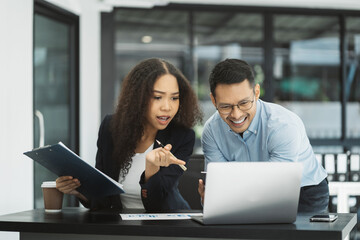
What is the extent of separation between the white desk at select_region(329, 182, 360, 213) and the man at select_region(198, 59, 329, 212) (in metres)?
1.69

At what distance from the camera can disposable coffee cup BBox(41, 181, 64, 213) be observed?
2.30m

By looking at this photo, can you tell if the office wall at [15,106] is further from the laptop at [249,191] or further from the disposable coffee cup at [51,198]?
the laptop at [249,191]

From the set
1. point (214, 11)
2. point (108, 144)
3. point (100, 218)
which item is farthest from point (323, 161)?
point (100, 218)

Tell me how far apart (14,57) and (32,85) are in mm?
328

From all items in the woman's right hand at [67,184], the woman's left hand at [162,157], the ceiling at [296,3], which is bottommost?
the woman's right hand at [67,184]

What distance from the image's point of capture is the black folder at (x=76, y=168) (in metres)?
2.02

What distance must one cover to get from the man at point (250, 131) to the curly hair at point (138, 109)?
0.42 ft

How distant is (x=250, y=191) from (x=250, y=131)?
730mm

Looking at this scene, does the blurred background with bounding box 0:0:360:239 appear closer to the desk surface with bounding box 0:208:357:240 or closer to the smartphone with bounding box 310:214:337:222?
the desk surface with bounding box 0:208:357:240

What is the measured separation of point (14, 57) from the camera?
3.70 m

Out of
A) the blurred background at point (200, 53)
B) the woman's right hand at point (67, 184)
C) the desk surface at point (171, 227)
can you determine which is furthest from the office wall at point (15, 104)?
the desk surface at point (171, 227)

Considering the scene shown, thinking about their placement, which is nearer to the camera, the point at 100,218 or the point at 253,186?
the point at 253,186

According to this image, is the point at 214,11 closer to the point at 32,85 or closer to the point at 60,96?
the point at 60,96

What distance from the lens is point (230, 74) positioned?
2.37 meters
